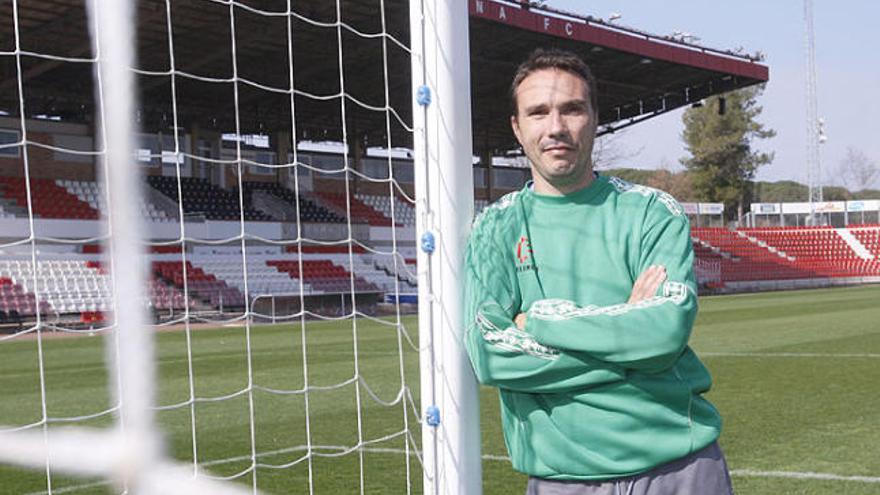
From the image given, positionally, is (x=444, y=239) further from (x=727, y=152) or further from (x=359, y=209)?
(x=727, y=152)

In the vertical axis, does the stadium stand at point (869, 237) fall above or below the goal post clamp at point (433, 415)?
below

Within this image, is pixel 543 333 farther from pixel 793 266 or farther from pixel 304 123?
pixel 793 266

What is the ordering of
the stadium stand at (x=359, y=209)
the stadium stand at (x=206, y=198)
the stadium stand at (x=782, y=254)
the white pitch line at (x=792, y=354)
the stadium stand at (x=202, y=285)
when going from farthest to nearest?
the stadium stand at (x=782, y=254) → the stadium stand at (x=359, y=209) → the stadium stand at (x=206, y=198) → the stadium stand at (x=202, y=285) → the white pitch line at (x=792, y=354)

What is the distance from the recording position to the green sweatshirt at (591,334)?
1.93m

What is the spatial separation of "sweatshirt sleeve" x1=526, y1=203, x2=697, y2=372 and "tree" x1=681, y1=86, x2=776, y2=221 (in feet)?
212

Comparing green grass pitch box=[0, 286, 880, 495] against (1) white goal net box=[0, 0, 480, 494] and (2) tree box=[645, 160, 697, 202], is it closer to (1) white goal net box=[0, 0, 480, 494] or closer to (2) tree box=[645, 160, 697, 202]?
(1) white goal net box=[0, 0, 480, 494]

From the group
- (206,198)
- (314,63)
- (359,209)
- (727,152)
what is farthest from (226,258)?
(727,152)

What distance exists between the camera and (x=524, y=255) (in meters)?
2.07

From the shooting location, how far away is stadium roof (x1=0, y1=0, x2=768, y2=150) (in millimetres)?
19281

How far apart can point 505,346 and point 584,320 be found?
182 millimetres

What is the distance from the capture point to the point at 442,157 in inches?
95.3

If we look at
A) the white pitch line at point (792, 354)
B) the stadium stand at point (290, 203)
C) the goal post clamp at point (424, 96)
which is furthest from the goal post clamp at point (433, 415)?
the stadium stand at point (290, 203)

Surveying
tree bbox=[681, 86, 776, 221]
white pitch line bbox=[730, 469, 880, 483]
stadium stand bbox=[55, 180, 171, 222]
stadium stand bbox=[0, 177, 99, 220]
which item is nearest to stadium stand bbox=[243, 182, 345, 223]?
stadium stand bbox=[55, 180, 171, 222]

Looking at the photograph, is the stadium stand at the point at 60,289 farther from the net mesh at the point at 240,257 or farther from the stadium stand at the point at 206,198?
the stadium stand at the point at 206,198
